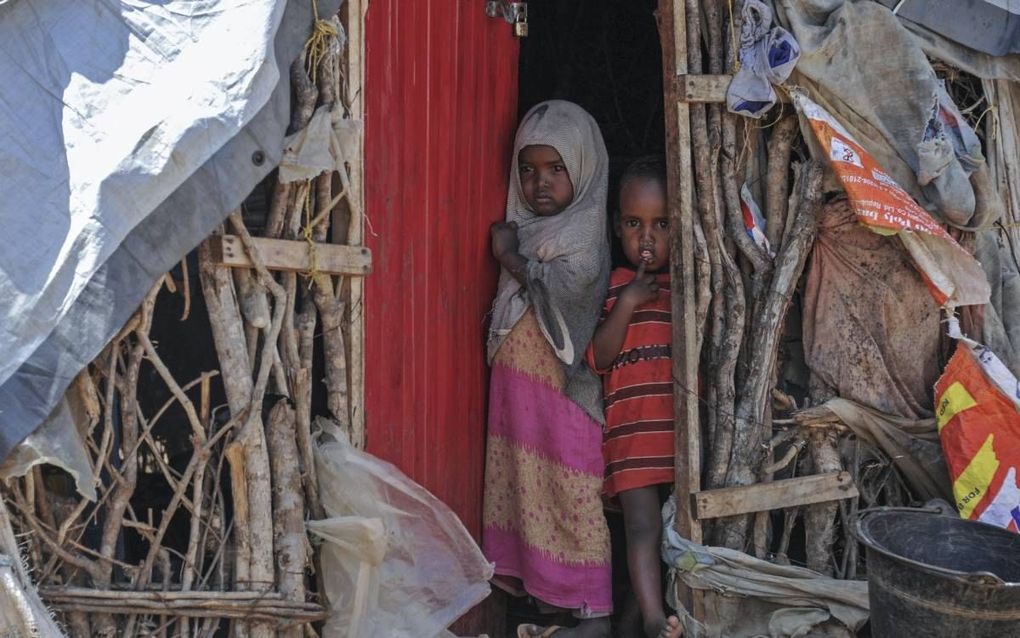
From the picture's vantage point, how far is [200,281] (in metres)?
3.04

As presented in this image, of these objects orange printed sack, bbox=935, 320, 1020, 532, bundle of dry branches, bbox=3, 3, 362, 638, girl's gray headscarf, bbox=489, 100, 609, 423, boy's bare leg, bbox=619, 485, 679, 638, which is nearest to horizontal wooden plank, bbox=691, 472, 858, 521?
boy's bare leg, bbox=619, 485, 679, 638

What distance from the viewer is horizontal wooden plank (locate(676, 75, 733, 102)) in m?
3.57

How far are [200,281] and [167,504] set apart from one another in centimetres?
71

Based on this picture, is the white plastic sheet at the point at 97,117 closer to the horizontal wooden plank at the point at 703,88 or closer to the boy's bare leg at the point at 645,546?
the horizontal wooden plank at the point at 703,88

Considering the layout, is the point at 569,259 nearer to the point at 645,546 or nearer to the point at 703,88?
the point at 703,88

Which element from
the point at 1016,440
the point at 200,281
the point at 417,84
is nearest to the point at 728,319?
the point at 1016,440

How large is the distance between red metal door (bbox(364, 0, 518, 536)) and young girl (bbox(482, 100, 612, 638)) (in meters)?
0.11

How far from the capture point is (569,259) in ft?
12.4

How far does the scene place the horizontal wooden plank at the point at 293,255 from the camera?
9.78 feet

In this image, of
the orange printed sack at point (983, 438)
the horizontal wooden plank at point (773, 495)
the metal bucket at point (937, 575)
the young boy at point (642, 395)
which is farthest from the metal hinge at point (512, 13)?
the metal bucket at point (937, 575)

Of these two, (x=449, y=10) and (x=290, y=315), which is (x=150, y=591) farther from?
(x=449, y=10)

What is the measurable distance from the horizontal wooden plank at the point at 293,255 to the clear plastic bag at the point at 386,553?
48 centimetres

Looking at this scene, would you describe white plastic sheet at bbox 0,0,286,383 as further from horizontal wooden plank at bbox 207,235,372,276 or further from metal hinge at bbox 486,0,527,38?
metal hinge at bbox 486,0,527,38

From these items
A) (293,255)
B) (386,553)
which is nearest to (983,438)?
(386,553)
